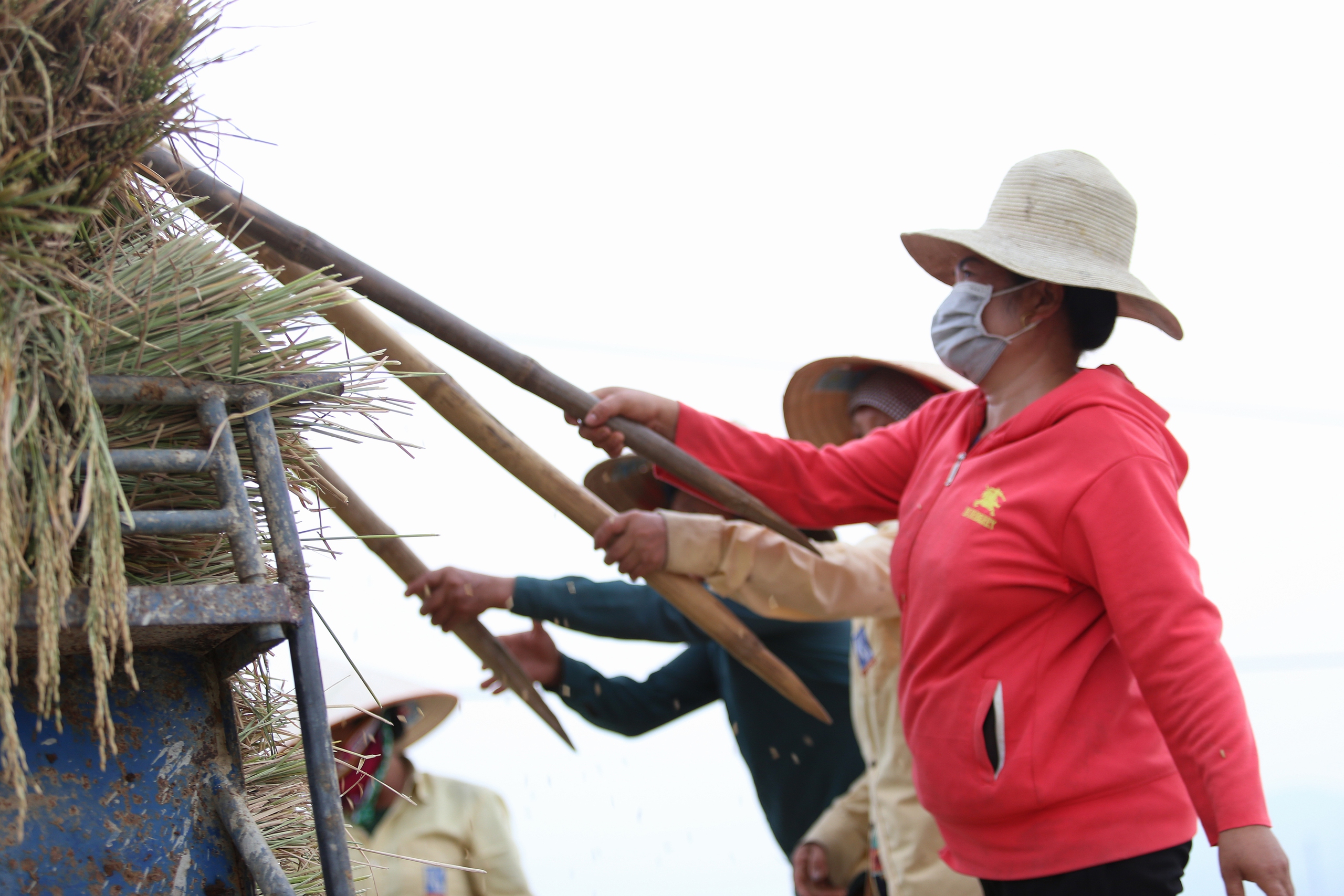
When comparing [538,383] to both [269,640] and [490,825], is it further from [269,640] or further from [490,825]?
[490,825]

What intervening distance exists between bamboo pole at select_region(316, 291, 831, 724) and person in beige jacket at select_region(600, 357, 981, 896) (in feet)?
0.35

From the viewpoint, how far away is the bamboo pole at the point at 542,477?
231cm

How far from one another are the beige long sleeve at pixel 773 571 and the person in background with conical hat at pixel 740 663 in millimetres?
512

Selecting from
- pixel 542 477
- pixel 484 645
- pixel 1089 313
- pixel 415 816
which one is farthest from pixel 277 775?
pixel 415 816

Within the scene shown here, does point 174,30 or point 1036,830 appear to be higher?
point 174,30

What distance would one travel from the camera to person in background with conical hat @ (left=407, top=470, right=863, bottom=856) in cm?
339

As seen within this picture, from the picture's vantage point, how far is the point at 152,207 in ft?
5.22

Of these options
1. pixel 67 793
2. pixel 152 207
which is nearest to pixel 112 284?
pixel 152 207

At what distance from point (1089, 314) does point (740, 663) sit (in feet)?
5.38

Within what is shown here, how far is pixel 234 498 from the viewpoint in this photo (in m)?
1.32

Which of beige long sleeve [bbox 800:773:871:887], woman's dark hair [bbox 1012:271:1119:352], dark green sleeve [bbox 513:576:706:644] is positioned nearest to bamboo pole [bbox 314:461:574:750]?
dark green sleeve [bbox 513:576:706:644]

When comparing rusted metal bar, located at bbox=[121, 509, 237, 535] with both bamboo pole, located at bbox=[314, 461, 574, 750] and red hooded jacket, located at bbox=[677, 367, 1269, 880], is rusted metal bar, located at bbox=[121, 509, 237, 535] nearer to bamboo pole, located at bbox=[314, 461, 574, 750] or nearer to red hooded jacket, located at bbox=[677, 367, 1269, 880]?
red hooded jacket, located at bbox=[677, 367, 1269, 880]

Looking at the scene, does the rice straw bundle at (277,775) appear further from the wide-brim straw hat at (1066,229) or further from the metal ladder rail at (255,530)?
the wide-brim straw hat at (1066,229)

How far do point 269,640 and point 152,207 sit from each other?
66cm
